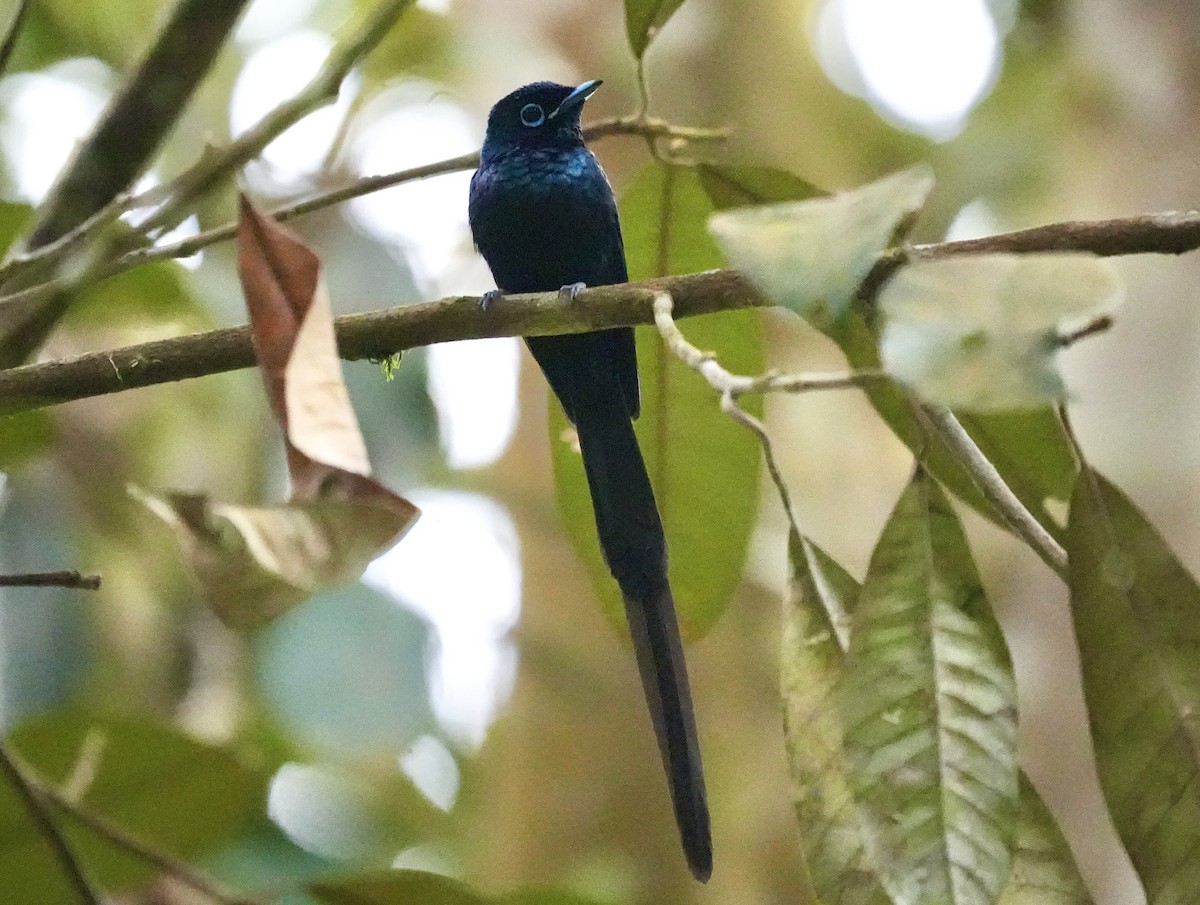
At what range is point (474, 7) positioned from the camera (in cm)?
271

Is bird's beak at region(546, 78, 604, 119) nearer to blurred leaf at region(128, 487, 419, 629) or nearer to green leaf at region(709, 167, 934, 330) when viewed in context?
green leaf at region(709, 167, 934, 330)

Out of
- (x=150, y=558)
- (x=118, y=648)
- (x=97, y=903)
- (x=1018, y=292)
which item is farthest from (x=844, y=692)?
(x=150, y=558)

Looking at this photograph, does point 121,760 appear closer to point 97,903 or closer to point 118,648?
point 97,903

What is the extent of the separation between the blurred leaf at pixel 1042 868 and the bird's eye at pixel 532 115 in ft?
4.06

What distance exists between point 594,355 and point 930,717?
0.79m

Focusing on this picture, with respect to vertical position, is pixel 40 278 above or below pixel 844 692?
above

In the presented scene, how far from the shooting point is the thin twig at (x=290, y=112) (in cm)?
94

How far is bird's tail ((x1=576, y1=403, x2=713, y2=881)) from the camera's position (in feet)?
3.23

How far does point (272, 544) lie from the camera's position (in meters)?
0.55

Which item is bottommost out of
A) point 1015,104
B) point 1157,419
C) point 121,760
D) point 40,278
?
point 1157,419

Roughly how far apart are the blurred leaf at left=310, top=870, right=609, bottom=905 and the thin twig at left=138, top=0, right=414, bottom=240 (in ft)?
1.92

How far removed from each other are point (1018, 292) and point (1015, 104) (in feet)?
8.28

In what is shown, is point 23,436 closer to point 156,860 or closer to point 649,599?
point 156,860

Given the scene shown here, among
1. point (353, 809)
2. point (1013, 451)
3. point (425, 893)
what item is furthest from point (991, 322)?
point (353, 809)
